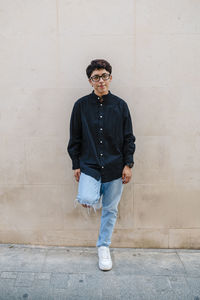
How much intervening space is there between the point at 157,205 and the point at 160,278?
0.81 m

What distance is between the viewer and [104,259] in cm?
295

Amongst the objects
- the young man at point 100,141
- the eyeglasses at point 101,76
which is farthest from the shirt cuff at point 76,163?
the eyeglasses at point 101,76

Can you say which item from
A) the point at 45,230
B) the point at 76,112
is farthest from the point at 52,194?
the point at 76,112

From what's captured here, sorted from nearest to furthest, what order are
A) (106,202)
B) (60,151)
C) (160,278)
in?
1. (160,278)
2. (106,202)
3. (60,151)

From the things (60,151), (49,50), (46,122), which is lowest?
(60,151)

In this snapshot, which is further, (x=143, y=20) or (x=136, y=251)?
(x=136, y=251)

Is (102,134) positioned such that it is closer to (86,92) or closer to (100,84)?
(100,84)

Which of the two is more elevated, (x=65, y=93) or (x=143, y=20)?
(x=143, y=20)

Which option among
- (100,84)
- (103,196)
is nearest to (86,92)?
(100,84)

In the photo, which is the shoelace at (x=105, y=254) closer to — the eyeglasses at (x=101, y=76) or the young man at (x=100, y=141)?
the young man at (x=100, y=141)

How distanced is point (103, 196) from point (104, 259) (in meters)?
0.64

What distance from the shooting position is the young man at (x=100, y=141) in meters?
2.79

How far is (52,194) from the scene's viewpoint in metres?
3.31

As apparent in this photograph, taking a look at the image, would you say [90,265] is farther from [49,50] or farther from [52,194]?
[49,50]
